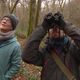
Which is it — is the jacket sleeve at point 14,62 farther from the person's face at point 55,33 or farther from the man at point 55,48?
the person's face at point 55,33

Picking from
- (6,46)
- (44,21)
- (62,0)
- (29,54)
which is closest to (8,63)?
(6,46)

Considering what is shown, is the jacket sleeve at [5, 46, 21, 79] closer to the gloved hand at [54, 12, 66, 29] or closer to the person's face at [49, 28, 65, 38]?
the person's face at [49, 28, 65, 38]

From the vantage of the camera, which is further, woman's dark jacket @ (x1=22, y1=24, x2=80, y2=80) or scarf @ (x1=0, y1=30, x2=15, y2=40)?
scarf @ (x1=0, y1=30, x2=15, y2=40)

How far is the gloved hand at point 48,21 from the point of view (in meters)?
3.82

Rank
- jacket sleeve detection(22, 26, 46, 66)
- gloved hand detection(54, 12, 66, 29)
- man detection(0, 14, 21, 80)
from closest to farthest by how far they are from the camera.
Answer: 1. gloved hand detection(54, 12, 66, 29)
2. jacket sleeve detection(22, 26, 46, 66)
3. man detection(0, 14, 21, 80)

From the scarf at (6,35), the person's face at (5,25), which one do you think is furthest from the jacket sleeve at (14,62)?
the person's face at (5,25)

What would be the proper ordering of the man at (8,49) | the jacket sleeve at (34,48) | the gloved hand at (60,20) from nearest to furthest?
the gloved hand at (60,20), the jacket sleeve at (34,48), the man at (8,49)

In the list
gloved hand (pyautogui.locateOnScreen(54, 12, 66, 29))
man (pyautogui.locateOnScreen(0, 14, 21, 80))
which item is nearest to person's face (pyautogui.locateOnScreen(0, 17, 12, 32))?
man (pyautogui.locateOnScreen(0, 14, 21, 80))

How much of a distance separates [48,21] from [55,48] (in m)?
0.39

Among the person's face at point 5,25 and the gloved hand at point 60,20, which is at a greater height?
the gloved hand at point 60,20

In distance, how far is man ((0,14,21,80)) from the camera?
4.93m

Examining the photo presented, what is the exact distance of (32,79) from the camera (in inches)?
371

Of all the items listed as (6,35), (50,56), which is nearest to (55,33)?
(50,56)

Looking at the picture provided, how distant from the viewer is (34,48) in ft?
13.0
